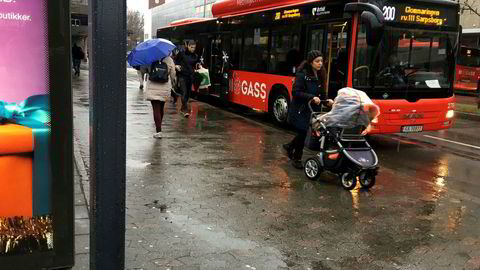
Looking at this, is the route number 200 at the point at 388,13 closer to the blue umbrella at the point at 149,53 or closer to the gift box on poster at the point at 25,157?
the blue umbrella at the point at 149,53

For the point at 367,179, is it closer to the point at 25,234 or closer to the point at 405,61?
the point at 405,61

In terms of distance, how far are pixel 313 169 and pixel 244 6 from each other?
26.6ft

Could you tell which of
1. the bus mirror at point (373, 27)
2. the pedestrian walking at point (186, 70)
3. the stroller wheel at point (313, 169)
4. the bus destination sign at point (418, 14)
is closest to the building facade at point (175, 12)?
the pedestrian walking at point (186, 70)

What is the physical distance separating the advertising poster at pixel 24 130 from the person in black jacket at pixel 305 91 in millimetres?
4490

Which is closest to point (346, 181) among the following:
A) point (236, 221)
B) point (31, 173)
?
point (236, 221)

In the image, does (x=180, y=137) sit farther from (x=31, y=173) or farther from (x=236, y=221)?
(x=31, y=173)

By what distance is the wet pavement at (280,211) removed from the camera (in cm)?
423

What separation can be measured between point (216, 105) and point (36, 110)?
42.3 ft

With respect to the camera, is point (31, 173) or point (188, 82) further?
point (188, 82)

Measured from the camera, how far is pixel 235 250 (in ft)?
14.0

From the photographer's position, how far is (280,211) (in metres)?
5.42

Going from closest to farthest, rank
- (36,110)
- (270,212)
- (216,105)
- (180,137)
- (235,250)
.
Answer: (36,110) < (235,250) < (270,212) < (180,137) < (216,105)

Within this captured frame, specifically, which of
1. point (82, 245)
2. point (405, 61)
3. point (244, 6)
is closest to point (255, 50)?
point (244, 6)

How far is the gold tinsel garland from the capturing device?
3139mm
